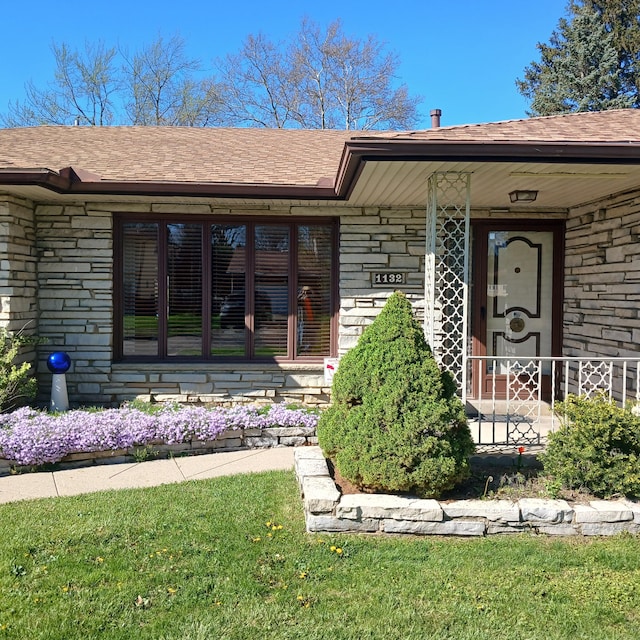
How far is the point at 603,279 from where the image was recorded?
6602 millimetres

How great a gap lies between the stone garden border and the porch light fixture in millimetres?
3455

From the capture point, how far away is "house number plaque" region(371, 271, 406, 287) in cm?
720

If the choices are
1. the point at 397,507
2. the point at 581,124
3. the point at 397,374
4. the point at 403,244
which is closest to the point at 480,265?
the point at 403,244

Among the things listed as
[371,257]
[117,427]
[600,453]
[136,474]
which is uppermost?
[371,257]

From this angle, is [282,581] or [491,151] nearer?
[282,581]

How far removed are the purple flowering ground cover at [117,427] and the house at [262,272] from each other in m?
1.11

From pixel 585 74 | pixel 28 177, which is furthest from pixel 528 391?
pixel 585 74

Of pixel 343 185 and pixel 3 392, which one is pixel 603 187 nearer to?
pixel 343 185

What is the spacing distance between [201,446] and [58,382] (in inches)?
74.0

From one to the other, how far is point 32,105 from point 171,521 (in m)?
20.3

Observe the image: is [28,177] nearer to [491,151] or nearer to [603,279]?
[491,151]

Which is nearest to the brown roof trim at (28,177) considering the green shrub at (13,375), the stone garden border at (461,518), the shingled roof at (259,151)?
the shingled roof at (259,151)

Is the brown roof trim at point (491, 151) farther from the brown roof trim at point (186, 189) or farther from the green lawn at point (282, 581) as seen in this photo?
the green lawn at point (282, 581)

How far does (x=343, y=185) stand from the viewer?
586 centimetres
